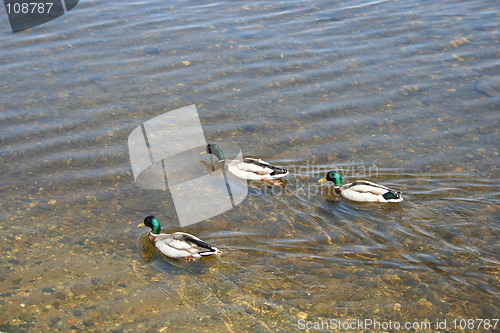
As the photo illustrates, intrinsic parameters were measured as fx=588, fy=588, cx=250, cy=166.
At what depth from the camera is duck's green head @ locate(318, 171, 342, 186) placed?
9.57m

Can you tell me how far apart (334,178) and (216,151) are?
2248 millimetres

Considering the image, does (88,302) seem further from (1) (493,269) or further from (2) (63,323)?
(1) (493,269)

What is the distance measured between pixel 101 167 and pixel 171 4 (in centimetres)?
768

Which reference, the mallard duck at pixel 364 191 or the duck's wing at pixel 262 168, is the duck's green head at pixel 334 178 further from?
the duck's wing at pixel 262 168

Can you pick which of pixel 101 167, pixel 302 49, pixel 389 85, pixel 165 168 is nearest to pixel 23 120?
pixel 101 167

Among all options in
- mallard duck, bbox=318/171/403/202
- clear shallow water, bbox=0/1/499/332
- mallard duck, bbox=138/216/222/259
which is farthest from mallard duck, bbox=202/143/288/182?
mallard duck, bbox=138/216/222/259

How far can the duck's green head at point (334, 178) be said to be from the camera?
957 centimetres

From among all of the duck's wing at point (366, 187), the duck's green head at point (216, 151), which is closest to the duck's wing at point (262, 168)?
the duck's green head at point (216, 151)

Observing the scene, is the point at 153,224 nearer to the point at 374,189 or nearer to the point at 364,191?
the point at 364,191

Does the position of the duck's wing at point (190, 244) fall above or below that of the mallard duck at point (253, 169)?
below

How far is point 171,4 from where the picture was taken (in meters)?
16.4

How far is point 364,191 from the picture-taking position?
923 cm

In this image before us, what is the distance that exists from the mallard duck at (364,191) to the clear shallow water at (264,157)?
0.15 meters

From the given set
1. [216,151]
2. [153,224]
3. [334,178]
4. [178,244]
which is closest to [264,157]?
[216,151]
